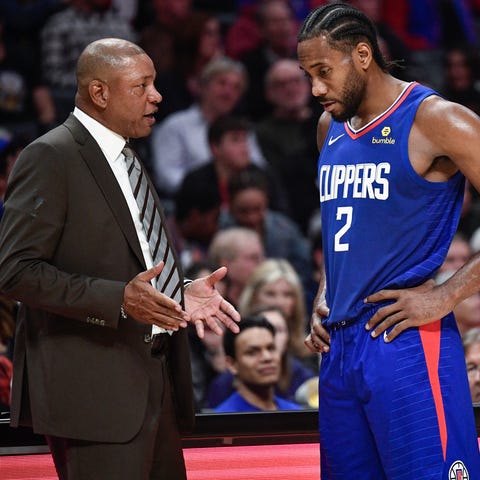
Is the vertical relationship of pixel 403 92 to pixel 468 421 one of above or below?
above

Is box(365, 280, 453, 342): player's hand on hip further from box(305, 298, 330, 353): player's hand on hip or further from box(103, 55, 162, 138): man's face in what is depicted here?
box(103, 55, 162, 138): man's face

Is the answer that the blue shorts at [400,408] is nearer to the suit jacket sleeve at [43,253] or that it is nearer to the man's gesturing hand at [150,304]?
the man's gesturing hand at [150,304]

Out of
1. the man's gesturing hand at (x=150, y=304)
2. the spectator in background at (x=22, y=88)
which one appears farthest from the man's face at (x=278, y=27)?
the man's gesturing hand at (x=150, y=304)

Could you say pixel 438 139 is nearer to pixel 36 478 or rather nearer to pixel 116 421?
pixel 116 421

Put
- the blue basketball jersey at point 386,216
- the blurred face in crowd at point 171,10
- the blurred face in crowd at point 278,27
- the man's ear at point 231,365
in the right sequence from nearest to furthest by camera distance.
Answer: the blue basketball jersey at point 386,216 < the man's ear at point 231,365 < the blurred face in crowd at point 171,10 < the blurred face in crowd at point 278,27

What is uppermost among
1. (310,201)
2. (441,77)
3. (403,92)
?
(441,77)

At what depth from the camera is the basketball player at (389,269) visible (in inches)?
105

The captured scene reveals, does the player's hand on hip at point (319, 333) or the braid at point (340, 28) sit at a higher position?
the braid at point (340, 28)

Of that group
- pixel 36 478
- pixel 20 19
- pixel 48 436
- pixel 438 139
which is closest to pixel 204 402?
pixel 36 478

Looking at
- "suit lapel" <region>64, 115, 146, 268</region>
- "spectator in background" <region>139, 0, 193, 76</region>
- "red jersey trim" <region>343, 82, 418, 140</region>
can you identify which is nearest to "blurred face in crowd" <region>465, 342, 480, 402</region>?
"red jersey trim" <region>343, 82, 418, 140</region>

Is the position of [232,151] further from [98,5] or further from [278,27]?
[98,5]

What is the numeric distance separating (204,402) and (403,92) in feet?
8.98

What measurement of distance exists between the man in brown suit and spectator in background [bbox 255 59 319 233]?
433 centimetres

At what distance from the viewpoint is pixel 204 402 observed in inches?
206
